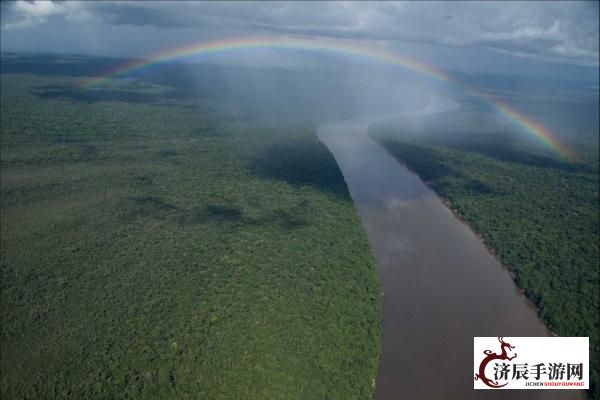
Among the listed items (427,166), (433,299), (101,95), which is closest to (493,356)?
(433,299)

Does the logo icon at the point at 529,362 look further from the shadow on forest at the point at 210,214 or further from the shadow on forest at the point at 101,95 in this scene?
the shadow on forest at the point at 101,95

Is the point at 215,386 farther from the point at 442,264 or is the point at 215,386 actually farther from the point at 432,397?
the point at 442,264

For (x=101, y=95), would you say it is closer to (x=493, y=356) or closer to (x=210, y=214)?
(x=210, y=214)

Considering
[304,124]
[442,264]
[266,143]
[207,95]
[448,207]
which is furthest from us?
[207,95]

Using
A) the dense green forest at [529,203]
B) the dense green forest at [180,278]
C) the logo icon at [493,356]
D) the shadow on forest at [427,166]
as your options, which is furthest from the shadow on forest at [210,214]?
the shadow on forest at [427,166]

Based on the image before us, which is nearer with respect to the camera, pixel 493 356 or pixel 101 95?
pixel 493 356

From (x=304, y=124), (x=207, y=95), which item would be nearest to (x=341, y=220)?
(x=304, y=124)
